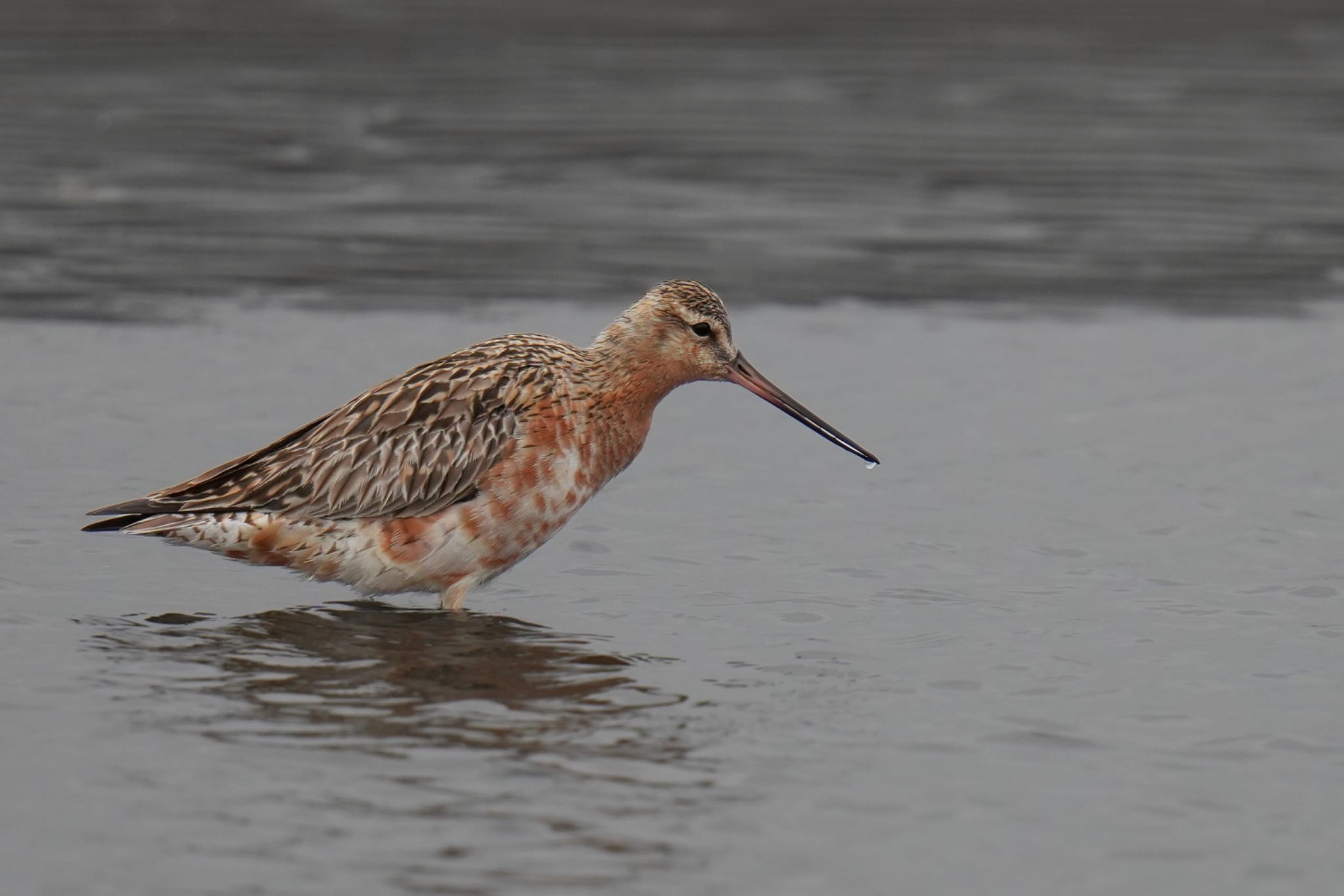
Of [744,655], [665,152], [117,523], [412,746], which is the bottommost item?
[412,746]

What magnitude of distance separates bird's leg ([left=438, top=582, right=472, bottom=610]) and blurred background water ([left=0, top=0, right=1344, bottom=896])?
0.09m

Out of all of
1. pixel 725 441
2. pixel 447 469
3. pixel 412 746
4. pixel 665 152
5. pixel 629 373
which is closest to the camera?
pixel 412 746

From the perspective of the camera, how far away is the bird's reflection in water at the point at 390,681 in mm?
6703

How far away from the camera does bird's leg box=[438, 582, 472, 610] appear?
8.25 m

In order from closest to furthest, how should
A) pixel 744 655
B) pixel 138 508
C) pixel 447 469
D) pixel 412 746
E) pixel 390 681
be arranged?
pixel 412 746 < pixel 390 681 < pixel 744 655 < pixel 138 508 < pixel 447 469

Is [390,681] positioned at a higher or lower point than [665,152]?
lower

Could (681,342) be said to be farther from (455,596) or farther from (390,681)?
(390,681)

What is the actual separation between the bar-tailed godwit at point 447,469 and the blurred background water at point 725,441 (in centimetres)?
26

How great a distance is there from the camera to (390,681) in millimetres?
7312

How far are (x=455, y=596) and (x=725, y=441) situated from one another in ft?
9.34

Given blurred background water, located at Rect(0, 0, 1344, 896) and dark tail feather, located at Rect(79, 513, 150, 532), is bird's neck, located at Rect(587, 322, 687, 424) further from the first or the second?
dark tail feather, located at Rect(79, 513, 150, 532)

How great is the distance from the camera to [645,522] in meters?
9.42

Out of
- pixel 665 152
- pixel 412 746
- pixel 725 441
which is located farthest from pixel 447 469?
pixel 665 152

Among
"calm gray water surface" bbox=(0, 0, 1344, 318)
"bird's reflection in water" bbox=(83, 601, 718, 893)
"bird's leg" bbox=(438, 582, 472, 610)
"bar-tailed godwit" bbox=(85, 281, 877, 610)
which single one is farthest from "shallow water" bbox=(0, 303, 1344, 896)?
"calm gray water surface" bbox=(0, 0, 1344, 318)
